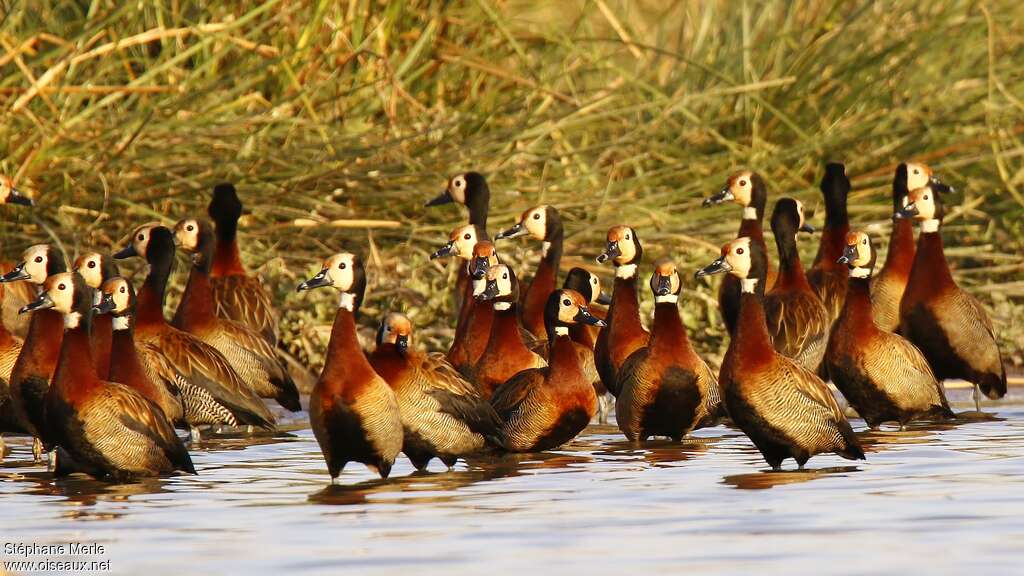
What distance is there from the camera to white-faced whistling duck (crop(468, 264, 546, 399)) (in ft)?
34.7

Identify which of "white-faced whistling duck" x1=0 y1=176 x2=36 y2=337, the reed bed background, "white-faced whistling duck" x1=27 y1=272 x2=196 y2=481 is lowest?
"white-faced whistling duck" x1=27 y1=272 x2=196 y2=481

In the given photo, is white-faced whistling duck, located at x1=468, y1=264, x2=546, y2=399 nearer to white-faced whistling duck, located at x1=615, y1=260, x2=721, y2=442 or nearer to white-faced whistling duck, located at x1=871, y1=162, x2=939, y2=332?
white-faced whistling duck, located at x1=615, y1=260, x2=721, y2=442

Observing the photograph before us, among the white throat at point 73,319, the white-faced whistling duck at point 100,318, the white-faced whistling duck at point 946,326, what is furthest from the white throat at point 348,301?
the white-faced whistling duck at point 946,326

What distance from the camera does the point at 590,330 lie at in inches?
488

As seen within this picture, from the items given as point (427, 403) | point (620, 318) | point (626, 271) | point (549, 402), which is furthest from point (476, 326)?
point (427, 403)

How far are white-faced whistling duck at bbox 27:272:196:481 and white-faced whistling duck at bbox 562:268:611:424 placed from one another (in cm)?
296

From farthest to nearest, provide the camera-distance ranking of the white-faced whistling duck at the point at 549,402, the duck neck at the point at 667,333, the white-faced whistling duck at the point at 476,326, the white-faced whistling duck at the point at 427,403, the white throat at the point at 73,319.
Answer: the white-faced whistling duck at the point at 476,326
the duck neck at the point at 667,333
the white-faced whistling duck at the point at 549,402
the white-faced whistling duck at the point at 427,403
the white throat at the point at 73,319

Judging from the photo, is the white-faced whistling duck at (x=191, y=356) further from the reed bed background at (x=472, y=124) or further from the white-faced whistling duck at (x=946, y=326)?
the white-faced whistling duck at (x=946, y=326)

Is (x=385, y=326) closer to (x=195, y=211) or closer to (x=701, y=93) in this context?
(x=195, y=211)

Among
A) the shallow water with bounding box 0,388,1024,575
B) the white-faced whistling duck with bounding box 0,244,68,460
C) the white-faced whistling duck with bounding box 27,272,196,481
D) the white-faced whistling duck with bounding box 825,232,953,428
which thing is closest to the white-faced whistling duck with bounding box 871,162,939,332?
the white-faced whistling duck with bounding box 825,232,953,428

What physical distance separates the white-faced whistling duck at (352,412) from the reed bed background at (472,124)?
3.79 metres

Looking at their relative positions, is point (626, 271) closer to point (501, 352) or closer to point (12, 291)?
point (501, 352)

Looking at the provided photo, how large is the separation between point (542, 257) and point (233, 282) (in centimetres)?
197

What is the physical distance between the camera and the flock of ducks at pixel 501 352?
9039mm
